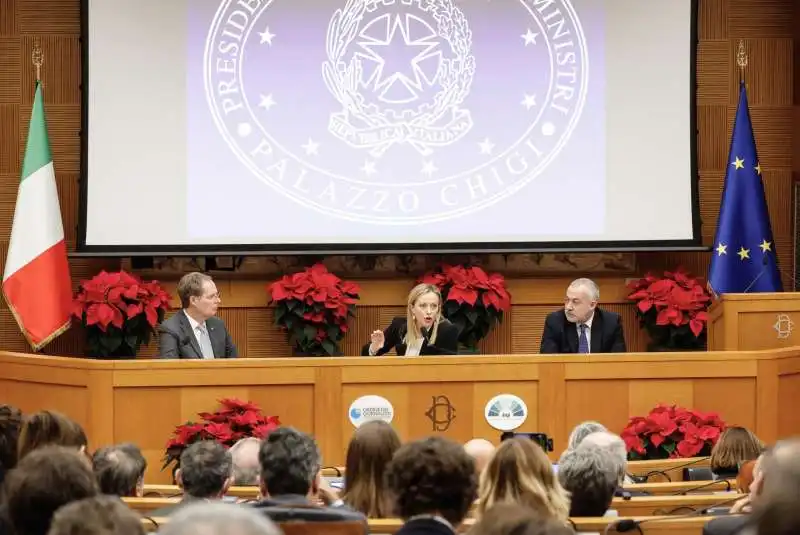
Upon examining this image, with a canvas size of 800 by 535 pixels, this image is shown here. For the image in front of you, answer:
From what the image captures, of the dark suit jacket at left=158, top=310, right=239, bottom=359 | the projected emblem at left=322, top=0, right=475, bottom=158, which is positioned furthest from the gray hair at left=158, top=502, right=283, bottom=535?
the projected emblem at left=322, top=0, right=475, bottom=158

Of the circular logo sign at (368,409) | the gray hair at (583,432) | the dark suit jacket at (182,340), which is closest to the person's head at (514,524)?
the gray hair at (583,432)

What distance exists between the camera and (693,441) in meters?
7.07

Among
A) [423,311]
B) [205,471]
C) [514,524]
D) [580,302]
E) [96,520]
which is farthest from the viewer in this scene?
[580,302]

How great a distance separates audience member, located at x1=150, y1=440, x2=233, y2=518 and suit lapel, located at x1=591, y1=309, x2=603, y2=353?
386 centimetres

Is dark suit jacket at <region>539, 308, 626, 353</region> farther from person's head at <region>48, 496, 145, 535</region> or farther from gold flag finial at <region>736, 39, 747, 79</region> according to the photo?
person's head at <region>48, 496, 145, 535</region>

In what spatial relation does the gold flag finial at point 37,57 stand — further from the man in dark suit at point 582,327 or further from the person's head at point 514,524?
the person's head at point 514,524

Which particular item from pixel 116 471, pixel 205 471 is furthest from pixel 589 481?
pixel 116 471

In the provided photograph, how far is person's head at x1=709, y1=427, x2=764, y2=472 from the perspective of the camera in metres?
5.80

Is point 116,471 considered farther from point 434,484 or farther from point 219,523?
point 219,523

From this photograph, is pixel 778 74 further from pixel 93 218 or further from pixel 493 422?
pixel 93 218

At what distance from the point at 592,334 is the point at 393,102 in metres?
2.23

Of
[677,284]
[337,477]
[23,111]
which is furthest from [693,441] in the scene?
[23,111]

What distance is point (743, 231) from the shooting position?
929 centimetres

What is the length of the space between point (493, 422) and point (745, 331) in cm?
157
